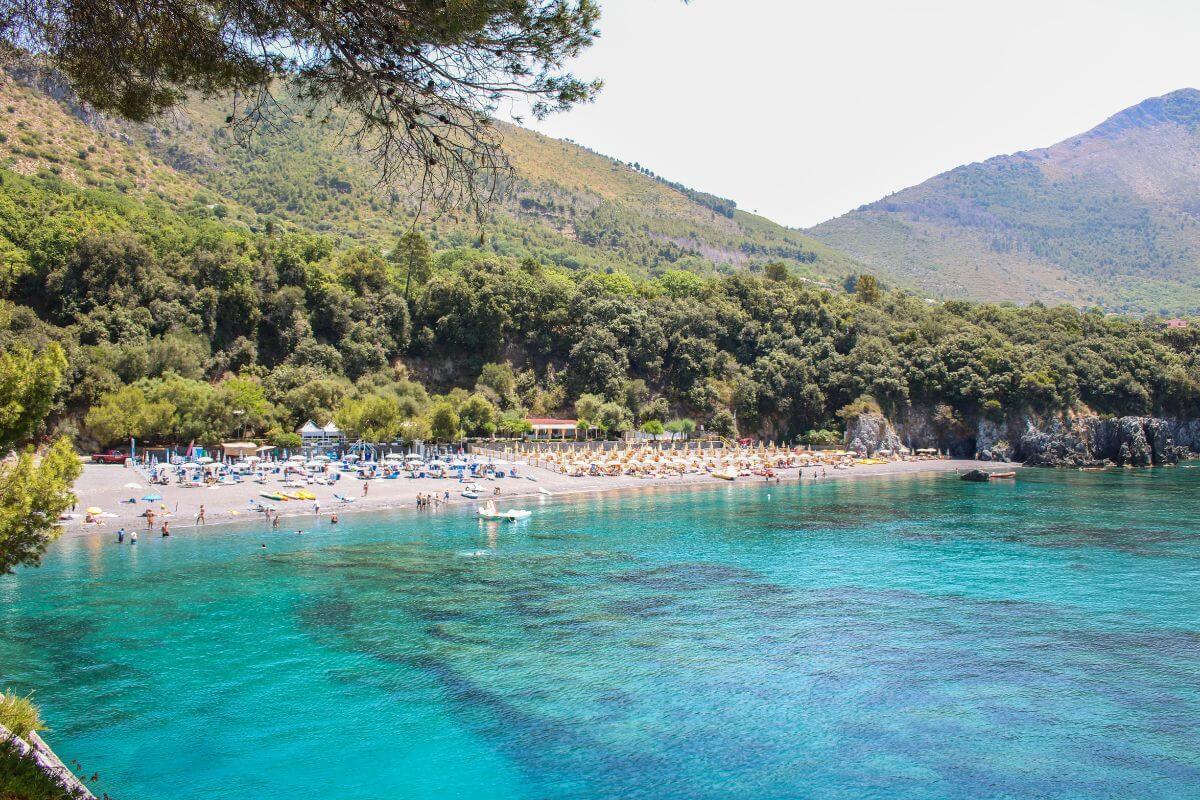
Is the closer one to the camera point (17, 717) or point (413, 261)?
point (17, 717)

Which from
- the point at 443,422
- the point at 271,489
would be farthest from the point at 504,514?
the point at 443,422

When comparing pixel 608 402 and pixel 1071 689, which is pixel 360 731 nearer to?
pixel 1071 689

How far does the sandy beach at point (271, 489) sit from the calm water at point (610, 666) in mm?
3019

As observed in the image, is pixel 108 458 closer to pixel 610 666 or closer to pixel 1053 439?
pixel 610 666

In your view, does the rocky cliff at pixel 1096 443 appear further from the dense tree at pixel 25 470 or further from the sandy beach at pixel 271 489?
the dense tree at pixel 25 470

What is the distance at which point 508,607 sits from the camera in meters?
25.8

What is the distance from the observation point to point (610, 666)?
20.9 metres

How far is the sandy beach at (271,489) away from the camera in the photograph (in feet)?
125

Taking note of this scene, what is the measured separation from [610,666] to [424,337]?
181 ft

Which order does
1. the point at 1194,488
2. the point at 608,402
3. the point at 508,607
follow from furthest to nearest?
the point at 608,402 < the point at 1194,488 < the point at 508,607

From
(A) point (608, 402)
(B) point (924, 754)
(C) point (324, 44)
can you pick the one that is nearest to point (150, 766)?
(C) point (324, 44)

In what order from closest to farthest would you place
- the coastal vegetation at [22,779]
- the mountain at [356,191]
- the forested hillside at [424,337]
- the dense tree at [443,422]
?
the coastal vegetation at [22,779] → the forested hillside at [424,337] → the dense tree at [443,422] → the mountain at [356,191]

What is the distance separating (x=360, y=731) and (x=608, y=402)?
183ft

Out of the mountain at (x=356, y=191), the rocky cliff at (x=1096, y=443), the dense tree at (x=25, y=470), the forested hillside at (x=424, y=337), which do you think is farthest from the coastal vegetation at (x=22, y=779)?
the rocky cliff at (x=1096, y=443)
